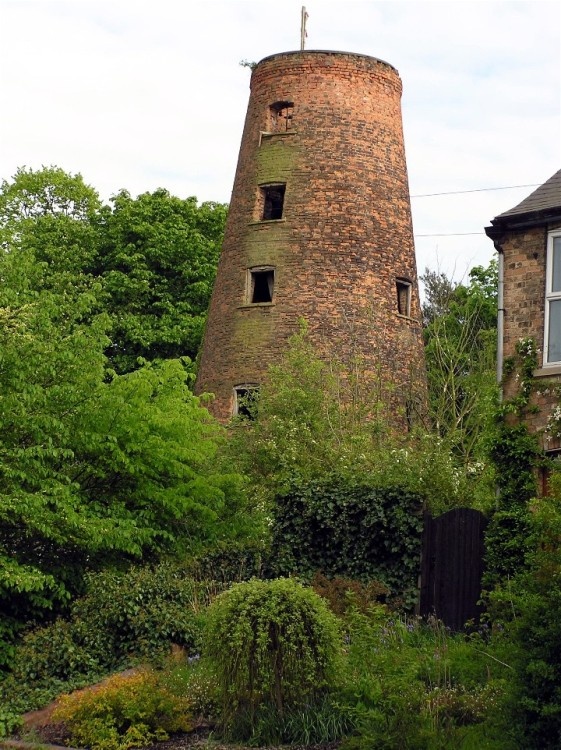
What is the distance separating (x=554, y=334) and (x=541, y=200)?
80.7 inches

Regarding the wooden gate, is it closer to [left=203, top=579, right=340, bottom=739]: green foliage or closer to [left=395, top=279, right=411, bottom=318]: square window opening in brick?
[left=203, top=579, right=340, bottom=739]: green foliage

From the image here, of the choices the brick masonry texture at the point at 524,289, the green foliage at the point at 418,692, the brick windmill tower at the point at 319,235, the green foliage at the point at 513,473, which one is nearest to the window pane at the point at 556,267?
the brick masonry texture at the point at 524,289

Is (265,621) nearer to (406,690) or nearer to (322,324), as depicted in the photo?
(406,690)

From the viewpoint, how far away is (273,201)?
33.5 meters

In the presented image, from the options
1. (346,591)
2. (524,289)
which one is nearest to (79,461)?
(346,591)

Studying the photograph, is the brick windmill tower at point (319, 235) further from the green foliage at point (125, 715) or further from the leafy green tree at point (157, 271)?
the green foliage at point (125, 715)

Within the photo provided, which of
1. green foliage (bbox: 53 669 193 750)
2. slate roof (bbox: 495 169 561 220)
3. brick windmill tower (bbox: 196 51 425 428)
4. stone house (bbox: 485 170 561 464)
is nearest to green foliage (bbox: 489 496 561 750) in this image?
green foliage (bbox: 53 669 193 750)

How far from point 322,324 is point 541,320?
39.7ft

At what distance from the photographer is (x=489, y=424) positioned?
1966 centimetres

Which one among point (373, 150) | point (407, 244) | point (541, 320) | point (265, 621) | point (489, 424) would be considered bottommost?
point (265, 621)

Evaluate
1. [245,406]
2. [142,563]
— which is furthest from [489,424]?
[245,406]

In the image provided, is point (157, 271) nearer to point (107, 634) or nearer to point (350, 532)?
point (350, 532)

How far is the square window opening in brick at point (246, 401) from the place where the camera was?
93.9 feet

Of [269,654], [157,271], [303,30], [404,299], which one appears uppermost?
[303,30]
